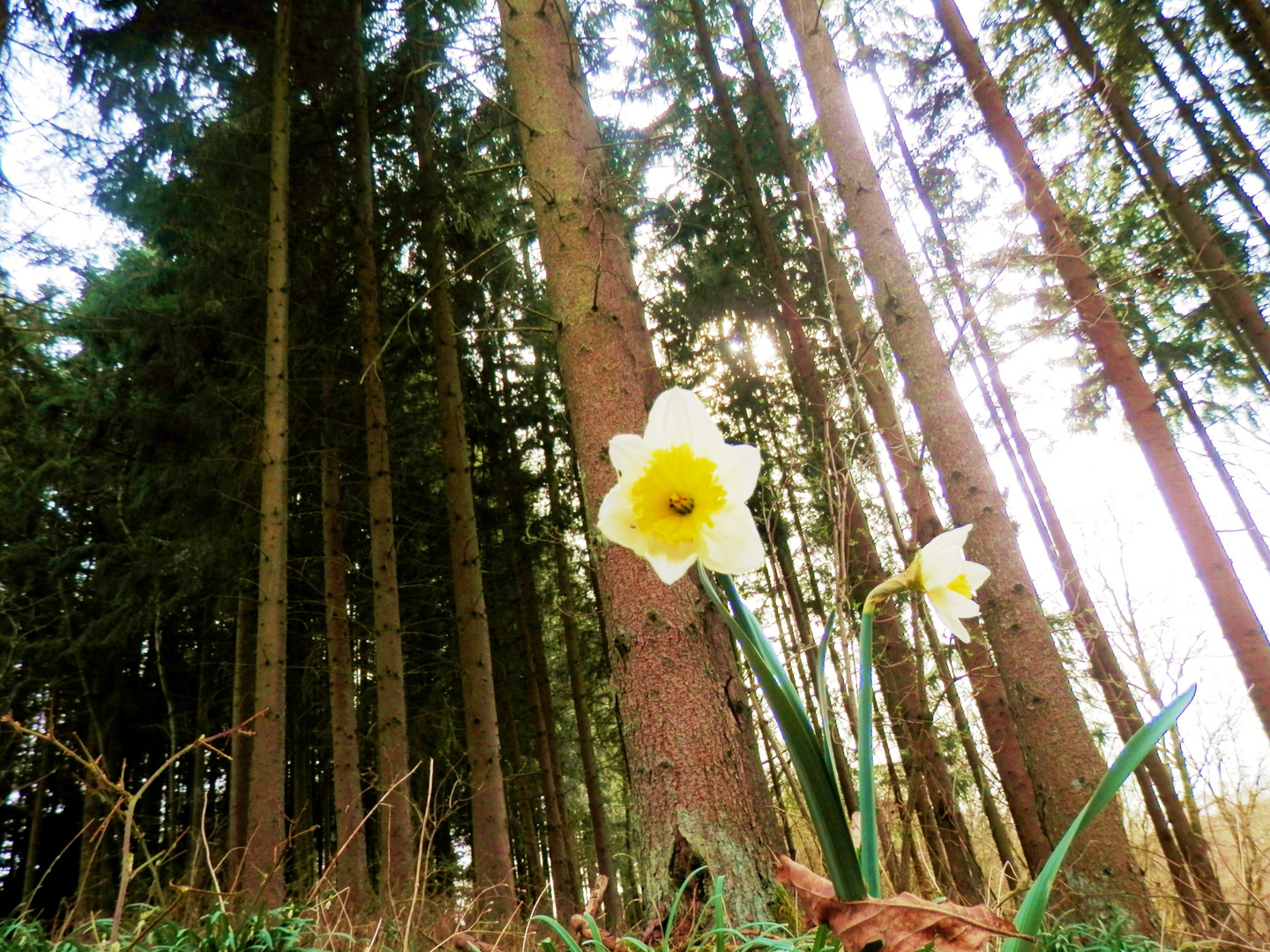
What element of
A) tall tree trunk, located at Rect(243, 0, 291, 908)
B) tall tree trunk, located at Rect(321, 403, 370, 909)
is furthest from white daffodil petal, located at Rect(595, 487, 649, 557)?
tall tree trunk, located at Rect(321, 403, 370, 909)

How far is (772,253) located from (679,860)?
245 inches

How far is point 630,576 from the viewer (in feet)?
8.55

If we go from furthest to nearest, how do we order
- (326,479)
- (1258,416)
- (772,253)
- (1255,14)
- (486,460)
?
(486,460) → (1258,416) → (326,479) → (772,253) → (1255,14)

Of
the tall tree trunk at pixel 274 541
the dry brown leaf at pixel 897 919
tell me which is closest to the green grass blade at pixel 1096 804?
the dry brown leaf at pixel 897 919

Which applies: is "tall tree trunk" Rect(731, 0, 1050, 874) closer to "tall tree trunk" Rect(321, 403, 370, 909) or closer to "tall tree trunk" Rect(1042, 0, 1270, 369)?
"tall tree trunk" Rect(1042, 0, 1270, 369)

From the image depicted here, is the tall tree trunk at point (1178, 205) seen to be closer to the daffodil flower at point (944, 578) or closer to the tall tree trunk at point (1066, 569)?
the tall tree trunk at point (1066, 569)

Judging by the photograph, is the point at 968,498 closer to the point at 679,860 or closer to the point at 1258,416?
the point at 679,860

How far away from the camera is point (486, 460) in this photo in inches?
433

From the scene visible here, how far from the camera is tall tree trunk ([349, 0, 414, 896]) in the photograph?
6.22 meters

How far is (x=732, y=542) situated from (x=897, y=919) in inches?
16.6

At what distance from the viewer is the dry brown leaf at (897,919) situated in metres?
0.71

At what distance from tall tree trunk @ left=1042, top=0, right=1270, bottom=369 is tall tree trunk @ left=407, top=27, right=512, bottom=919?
670 cm

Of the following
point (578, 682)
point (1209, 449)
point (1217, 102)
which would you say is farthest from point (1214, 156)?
point (578, 682)

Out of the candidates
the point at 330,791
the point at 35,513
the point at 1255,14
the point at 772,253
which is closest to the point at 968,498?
the point at 772,253
